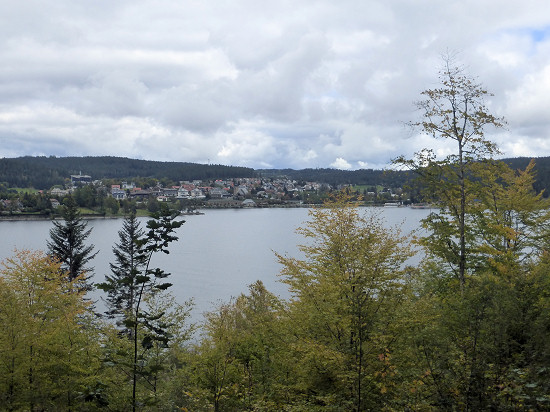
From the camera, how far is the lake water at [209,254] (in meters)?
53.7

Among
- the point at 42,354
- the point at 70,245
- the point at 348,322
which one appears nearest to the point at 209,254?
the point at 70,245

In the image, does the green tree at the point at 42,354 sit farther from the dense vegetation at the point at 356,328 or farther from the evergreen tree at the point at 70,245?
the evergreen tree at the point at 70,245

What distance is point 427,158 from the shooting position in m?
15.6

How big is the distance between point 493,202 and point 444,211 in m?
3.63

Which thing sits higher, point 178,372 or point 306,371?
point 306,371

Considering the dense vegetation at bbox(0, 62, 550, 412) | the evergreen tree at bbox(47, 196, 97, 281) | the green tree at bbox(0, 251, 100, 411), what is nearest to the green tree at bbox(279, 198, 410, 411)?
the dense vegetation at bbox(0, 62, 550, 412)

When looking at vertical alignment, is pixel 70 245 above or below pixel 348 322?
below

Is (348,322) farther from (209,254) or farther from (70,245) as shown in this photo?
(209,254)

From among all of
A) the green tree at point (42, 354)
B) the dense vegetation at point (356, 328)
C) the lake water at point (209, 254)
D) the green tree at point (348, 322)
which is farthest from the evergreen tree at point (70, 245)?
the green tree at point (348, 322)

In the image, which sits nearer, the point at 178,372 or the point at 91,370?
the point at 91,370

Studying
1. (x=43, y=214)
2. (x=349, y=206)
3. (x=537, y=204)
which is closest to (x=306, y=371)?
(x=349, y=206)

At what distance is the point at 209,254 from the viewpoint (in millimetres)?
79500

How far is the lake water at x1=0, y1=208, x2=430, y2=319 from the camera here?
176 ft

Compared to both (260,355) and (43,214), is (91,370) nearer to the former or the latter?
(260,355)
